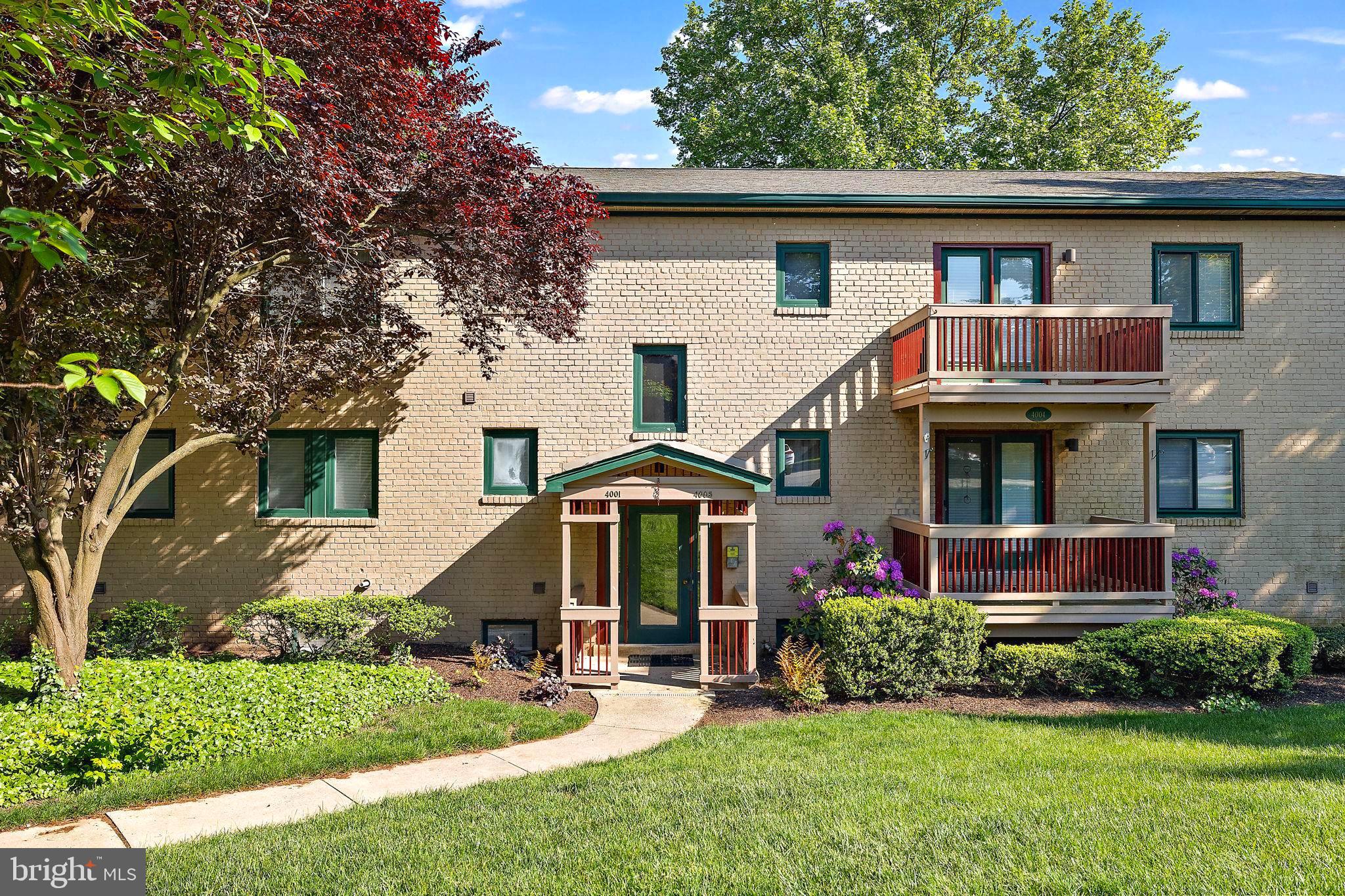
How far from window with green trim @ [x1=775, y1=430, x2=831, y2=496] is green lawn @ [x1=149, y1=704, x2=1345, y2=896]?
5.16 m

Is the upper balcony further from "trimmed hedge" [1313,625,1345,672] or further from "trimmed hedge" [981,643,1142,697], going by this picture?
"trimmed hedge" [1313,625,1345,672]

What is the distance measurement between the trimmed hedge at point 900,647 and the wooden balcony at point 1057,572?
3.00ft

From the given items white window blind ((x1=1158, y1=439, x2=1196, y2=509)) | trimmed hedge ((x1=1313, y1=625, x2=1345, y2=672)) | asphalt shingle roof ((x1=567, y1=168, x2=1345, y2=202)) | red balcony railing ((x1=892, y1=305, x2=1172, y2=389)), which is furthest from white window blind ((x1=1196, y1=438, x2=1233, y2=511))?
asphalt shingle roof ((x1=567, y1=168, x2=1345, y2=202))

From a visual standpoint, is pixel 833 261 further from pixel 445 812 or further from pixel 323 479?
pixel 445 812

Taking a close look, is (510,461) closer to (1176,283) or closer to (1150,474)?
(1150,474)

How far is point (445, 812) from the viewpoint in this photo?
5.96 m

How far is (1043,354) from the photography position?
10852 millimetres

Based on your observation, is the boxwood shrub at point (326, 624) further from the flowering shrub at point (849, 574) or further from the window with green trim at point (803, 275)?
the window with green trim at point (803, 275)

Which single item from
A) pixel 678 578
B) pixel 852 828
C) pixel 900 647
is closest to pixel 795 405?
pixel 678 578

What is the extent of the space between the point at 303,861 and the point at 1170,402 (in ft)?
42.3

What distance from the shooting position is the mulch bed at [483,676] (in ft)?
31.3

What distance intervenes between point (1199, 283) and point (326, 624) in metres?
14.0

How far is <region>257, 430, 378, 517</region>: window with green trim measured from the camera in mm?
12031

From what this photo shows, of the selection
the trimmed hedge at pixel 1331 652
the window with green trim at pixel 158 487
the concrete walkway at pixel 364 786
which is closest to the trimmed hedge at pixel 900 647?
the concrete walkway at pixel 364 786
